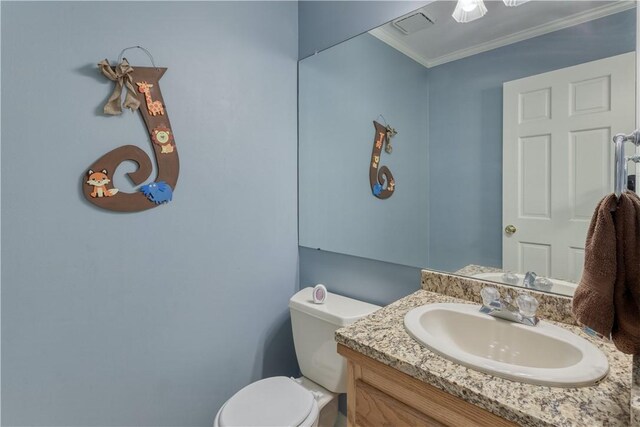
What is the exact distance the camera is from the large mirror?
87 centimetres

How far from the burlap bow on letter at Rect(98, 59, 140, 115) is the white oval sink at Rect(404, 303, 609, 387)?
4.07 feet

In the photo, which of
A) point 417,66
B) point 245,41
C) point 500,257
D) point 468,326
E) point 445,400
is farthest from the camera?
point 245,41

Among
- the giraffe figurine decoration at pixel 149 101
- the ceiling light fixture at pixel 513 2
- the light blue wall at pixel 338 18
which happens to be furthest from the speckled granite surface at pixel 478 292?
the giraffe figurine decoration at pixel 149 101

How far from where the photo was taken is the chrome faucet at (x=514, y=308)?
858mm

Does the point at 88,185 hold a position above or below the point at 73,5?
below

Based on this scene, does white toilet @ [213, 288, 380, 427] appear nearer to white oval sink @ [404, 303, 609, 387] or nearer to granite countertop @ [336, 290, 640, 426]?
white oval sink @ [404, 303, 609, 387]

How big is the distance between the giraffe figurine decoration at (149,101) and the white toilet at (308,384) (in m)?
1.02

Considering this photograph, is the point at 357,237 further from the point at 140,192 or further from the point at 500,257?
the point at 140,192

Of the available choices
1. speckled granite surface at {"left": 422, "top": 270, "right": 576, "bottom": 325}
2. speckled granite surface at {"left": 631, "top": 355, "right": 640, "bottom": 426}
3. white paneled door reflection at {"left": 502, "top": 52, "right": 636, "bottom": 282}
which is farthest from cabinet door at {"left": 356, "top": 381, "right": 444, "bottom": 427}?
white paneled door reflection at {"left": 502, "top": 52, "right": 636, "bottom": 282}

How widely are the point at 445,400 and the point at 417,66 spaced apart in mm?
1228

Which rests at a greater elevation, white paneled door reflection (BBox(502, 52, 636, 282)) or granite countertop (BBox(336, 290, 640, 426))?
white paneled door reflection (BBox(502, 52, 636, 282))

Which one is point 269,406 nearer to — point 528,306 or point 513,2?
point 528,306

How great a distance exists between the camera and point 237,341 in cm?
144

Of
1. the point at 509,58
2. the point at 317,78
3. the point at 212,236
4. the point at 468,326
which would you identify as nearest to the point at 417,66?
the point at 509,58
